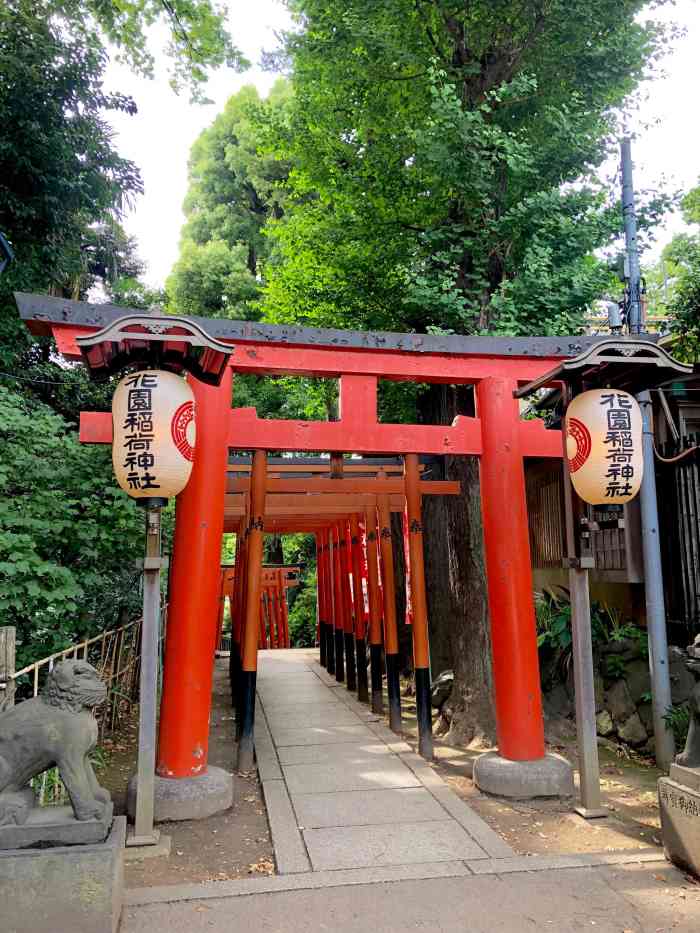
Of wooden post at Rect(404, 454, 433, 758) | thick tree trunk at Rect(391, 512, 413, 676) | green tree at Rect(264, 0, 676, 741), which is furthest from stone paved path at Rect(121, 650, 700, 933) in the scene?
thick tree trunk at Rect(391, 512, 413, 676)

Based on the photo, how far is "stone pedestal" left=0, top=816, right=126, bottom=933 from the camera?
3719mm

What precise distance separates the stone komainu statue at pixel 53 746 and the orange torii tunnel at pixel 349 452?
212 cm

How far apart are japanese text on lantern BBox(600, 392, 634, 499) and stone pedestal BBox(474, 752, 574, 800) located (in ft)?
8.95

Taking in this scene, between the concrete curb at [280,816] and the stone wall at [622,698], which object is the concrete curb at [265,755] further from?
the stone wall at [622,698]

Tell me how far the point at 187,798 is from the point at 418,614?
339cm

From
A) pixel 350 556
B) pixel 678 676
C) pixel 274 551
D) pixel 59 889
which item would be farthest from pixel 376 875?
pixel 274 551

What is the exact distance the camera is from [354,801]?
6438 millimetres

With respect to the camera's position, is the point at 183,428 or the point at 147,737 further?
the point at 183,428

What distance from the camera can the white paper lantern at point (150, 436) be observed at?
536cm

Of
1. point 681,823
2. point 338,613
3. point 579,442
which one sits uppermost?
point 579,442

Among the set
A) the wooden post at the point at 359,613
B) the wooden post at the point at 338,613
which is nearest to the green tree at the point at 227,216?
the wooden post at the point at 338,613

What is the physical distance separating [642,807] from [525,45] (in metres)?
9.65

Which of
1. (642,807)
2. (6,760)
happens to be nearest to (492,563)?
(642,807)

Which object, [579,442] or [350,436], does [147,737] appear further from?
[579,442]
